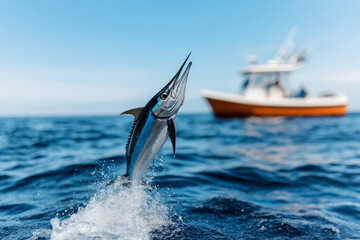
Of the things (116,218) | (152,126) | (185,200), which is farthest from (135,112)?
(185,200)

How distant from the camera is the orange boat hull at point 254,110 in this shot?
29.3 meters

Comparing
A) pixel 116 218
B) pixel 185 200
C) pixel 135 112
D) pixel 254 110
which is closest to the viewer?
pixel 135 112

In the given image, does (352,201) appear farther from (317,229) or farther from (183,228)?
(183,228)

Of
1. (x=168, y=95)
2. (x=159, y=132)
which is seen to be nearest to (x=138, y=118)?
(x=159, y=132)

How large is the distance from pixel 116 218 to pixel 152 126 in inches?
62.1

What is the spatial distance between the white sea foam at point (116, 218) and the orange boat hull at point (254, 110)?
25548 mm

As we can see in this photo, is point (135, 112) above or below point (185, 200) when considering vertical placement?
above

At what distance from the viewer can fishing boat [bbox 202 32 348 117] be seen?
1146 inches

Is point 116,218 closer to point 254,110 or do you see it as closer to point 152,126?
point 152,126

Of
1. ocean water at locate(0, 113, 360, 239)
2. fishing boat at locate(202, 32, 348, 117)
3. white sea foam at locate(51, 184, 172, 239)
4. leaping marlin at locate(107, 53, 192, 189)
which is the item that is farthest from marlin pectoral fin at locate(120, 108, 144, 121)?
fishing boat at locate(202, 32, 348, 117)

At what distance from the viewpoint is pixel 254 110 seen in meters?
29.5

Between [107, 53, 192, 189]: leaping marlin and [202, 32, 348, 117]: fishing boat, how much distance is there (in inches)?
1041

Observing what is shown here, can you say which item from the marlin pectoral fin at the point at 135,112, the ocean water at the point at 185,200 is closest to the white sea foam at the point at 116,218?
the ocean water at the point at 185,200

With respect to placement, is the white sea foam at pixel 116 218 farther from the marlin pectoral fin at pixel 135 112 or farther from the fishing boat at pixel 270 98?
the fishing boat at pixel 270 98
